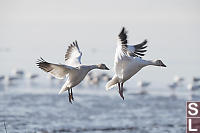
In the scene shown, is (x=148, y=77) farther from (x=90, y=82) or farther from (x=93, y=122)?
(x=93, y=122)

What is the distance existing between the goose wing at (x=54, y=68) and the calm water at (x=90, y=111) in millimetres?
5840

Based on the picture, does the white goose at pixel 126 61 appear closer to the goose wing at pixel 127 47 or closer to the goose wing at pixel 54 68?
the goose wing at pixel 127 47

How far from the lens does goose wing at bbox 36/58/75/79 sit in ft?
39.2

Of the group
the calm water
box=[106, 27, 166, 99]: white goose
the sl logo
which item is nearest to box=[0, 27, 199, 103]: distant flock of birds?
box=[106, 27, 166, 99]: white goose

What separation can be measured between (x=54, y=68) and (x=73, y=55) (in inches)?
78.0

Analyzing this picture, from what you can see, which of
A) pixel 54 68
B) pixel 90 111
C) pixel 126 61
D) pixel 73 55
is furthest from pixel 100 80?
pixel 54 68

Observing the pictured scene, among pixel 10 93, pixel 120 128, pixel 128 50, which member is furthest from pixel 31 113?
pixel 128 50

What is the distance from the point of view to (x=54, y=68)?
12188 millimetres

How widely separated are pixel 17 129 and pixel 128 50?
695 cm

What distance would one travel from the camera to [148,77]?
38.4 metres

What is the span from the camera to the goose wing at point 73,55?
1366cm

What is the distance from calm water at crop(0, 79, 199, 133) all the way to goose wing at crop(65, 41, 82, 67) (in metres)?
4.45

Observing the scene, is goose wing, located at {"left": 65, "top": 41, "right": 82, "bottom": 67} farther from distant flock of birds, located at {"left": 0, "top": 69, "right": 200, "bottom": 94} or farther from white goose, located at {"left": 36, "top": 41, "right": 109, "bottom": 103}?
distant flock of birds, located at {"left": 0, "top": 69, "right": 200, "bottom": 94}

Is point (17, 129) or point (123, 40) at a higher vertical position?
point (123, 40)
